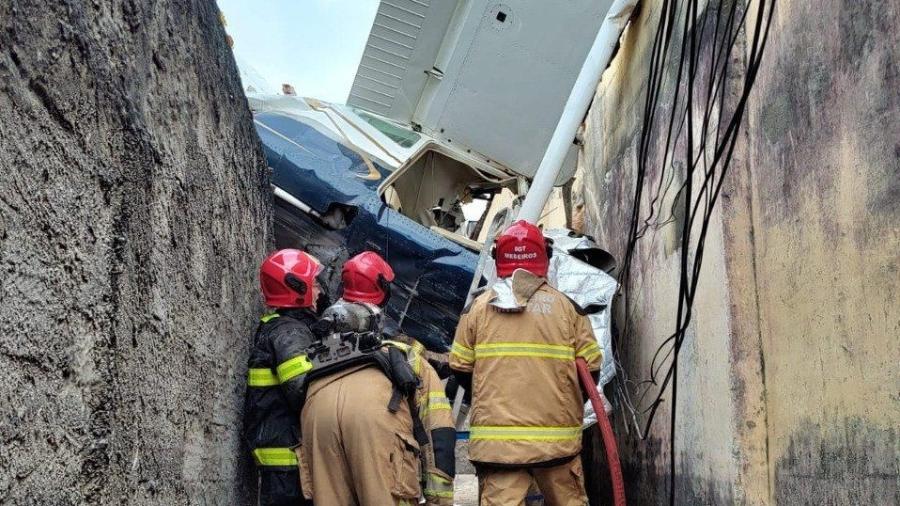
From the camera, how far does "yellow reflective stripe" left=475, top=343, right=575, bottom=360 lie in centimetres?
347

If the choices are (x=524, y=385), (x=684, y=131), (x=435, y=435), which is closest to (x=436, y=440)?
(x=435, y=435)

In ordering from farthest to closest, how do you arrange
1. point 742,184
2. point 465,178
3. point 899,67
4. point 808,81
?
point 465,178, point 742,184, point 808,81, point 899,67

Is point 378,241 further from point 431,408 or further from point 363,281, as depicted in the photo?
point 431,408

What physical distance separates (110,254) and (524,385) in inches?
87.4

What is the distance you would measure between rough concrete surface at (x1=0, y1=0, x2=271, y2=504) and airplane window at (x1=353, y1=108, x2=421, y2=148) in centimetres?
308

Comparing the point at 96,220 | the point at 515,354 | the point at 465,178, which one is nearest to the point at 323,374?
the point at 515,354

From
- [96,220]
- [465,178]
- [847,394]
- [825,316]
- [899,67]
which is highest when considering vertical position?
[465,178]

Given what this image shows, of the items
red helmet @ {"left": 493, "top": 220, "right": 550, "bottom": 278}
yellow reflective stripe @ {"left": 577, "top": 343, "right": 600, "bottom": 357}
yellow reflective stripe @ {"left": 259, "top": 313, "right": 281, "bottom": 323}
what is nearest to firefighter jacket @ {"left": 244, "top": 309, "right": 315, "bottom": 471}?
yellow reflective stripe @ {"left": 259, "top": 313, "right": 281, "bottom": 323}

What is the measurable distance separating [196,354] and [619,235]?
313cm

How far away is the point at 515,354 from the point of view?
3475mm

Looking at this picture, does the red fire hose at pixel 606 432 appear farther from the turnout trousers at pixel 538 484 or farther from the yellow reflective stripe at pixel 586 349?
the turnout trousers at pixel 538 484

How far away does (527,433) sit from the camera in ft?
10.9

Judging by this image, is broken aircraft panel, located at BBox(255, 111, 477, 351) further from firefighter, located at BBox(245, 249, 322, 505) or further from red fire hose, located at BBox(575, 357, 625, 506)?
firefighter, located at BBox(245, 249, 322, 505)

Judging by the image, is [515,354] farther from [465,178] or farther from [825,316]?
[465,178]
